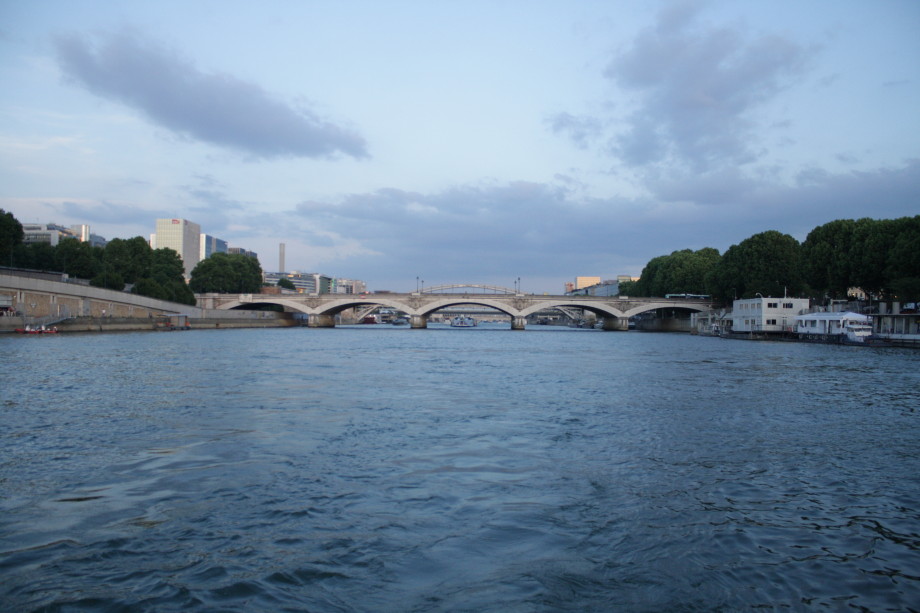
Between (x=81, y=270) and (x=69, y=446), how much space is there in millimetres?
76150

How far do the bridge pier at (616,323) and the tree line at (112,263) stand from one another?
60.8 meters

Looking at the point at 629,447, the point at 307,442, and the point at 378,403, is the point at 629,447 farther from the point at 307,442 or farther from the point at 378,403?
the point at 378,403

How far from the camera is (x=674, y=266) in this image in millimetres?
100875

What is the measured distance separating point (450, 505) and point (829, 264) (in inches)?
2514

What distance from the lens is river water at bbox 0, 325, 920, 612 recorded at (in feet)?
17.7

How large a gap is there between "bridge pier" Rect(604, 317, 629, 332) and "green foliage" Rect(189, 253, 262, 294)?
59663mm

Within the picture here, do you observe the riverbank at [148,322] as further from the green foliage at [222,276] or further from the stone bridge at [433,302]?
the green foliage at [222,276]

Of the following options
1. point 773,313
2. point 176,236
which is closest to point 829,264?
point 773,313

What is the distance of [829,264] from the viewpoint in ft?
199

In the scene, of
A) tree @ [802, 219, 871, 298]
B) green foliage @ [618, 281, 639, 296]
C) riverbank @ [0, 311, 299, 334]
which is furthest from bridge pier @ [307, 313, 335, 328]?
tree @ [802, 219, 871, 298]

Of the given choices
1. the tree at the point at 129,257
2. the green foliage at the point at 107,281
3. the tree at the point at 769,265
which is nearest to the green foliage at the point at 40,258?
the tree at the point at 129,257

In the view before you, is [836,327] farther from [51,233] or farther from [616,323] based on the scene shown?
[51,233]

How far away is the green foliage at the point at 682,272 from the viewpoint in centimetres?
9481

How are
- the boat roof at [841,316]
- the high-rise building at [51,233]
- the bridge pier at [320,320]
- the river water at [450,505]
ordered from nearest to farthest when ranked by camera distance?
the river water at [450,505] < the boat roof at [841,316] < the bridge pier at [320,320] < the high-rise building at [51,233]
